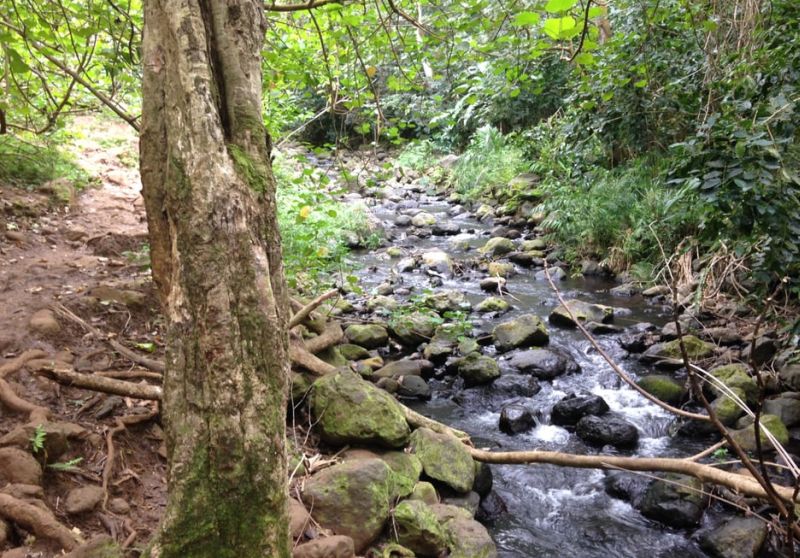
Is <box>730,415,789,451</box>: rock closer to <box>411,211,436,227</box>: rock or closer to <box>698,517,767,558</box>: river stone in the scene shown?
<box>698,517,767,558</box>: river stone

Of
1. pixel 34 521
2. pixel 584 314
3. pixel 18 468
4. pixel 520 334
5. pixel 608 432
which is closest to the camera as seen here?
pixel 34 521

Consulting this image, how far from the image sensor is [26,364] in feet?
10.0

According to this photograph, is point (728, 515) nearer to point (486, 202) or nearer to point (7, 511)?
point (7, 511)

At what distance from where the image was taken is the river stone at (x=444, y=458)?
375 cm

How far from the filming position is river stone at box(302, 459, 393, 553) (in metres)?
2.80

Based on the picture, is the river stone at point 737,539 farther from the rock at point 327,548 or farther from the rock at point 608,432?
the rock at point 327,548

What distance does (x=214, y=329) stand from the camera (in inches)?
68.8

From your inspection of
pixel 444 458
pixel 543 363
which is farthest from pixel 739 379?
pixel 444 458

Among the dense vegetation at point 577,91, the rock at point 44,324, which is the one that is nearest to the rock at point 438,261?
the dense vegetation at point 577,91

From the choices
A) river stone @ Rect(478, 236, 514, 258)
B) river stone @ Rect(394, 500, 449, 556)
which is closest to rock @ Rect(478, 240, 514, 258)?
river stone @ Rect(478, 236, 514, 258)

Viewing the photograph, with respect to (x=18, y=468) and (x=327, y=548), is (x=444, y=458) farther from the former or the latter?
(x=18, y=468)

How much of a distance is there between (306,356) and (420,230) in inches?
327

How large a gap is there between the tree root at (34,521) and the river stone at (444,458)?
7.30ft

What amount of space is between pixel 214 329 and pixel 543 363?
5.07 meters
